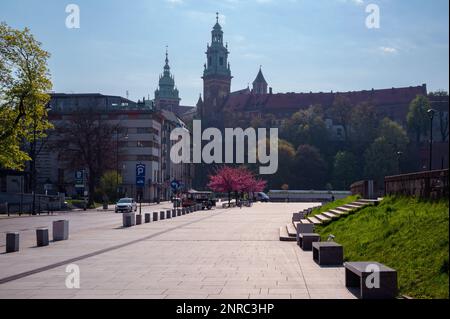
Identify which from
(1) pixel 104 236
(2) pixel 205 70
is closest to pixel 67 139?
(1) pixel 104 236

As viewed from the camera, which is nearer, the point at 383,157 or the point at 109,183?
the point at 109,183

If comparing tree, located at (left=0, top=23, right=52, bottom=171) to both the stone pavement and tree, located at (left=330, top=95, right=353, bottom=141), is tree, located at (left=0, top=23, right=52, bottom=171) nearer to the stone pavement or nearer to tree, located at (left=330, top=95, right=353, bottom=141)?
the stone pavement

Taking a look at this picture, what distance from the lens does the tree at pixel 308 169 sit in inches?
4909

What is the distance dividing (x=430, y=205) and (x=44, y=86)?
37967mm

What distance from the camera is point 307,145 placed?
12950cm

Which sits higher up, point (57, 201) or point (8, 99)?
point (8, 99)

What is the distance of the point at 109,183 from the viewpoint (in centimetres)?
8225

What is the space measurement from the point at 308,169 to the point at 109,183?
5333cm

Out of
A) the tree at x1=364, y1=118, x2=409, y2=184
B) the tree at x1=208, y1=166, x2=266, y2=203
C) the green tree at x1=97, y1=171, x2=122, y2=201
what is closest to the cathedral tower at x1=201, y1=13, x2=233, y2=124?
the tree at x1=364, y1=118, x2=409, y2=184

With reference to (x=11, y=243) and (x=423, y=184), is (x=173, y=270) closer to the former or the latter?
(x=423, y=184)

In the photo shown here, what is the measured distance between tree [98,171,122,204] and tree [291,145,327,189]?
4813 centimetres

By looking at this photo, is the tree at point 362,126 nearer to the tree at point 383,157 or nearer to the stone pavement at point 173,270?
the tree at point 383,157

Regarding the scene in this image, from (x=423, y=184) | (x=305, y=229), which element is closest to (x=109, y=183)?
(x=305, y=229)
